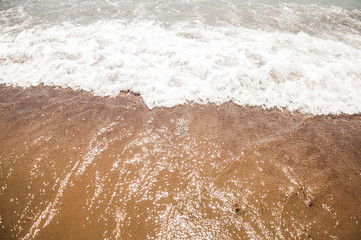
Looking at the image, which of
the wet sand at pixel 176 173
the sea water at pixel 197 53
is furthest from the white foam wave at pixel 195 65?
the wet sand at pixel 176 173

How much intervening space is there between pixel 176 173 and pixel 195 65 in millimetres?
3451

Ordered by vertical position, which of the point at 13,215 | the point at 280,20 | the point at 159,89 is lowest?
the point at 13,215

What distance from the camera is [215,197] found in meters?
2.79

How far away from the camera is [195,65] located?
5.39m

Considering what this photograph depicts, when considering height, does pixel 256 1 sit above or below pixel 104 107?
above

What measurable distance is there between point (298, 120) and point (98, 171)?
14.0 feet

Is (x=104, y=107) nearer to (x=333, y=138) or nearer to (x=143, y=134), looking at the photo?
(x=143, y=134)

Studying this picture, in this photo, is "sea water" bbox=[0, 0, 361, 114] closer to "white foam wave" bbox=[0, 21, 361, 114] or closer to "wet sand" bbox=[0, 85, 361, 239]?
"white foam wave" bbox=[0, 21, 361, 114]

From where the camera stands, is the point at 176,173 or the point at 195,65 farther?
the point at 195,65

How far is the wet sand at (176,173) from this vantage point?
2541 millimetres

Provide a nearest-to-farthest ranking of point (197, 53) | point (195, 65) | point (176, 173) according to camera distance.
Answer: point (176, 173) → point (195, 65) → point (197, 53)

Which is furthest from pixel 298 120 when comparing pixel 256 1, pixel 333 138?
pixel 256 1

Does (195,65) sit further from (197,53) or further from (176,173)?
(176,173)

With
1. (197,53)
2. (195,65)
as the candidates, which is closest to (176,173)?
(195,65)
